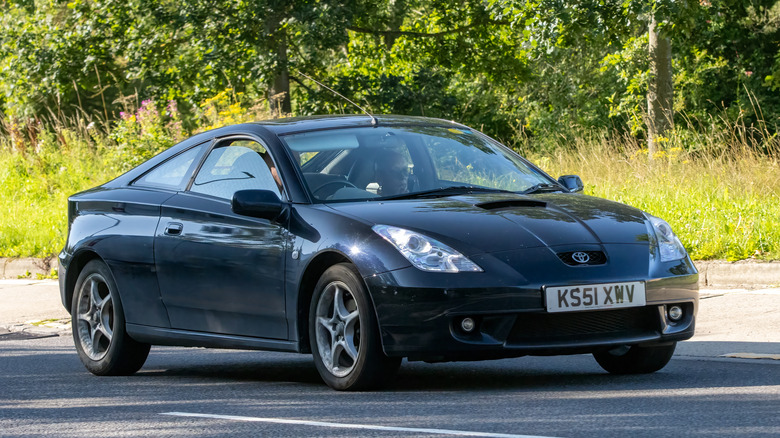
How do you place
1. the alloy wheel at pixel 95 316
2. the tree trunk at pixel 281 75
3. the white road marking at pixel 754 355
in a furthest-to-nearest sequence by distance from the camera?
the tree trunk at pixel 281 75, the alloy wheel at pixel 95 316, the white road marking at pixel 754 355

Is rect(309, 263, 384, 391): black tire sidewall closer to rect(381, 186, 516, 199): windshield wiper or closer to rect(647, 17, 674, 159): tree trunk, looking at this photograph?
rect(381, 186, 516, 199): windshield wiper

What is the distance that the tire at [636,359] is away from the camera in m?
6.51

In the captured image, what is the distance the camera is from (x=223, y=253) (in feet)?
21.9

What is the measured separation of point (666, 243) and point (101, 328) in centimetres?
361

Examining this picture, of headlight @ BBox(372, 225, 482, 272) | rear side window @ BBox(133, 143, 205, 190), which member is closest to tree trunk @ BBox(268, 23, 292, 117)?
rear side window @ BBox(133, 143, 205, 190)

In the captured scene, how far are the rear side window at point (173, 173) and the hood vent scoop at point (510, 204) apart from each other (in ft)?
6.84

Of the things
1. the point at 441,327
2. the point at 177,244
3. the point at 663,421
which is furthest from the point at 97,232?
the point at 663,421

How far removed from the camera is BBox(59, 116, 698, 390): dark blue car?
5703 mm

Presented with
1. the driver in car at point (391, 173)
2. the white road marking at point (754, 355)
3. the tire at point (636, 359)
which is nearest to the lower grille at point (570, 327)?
the tire at point (636, 359)

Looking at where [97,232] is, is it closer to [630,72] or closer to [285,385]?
[285,385]

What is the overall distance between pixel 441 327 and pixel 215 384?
1.82 metres

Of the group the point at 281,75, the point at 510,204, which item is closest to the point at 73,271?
the point at 510,204

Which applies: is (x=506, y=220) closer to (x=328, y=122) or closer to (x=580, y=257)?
(x=580, y=257)

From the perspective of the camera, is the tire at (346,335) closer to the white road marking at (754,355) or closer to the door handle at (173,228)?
the door handle at (173,228)
